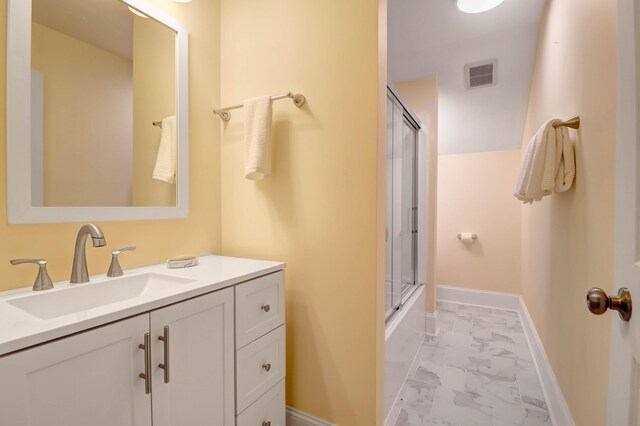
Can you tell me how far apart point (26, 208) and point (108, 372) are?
68 cm

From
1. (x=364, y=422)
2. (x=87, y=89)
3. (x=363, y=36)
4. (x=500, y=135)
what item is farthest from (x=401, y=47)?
(x=364, y=422)

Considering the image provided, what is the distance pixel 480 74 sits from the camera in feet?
8.95

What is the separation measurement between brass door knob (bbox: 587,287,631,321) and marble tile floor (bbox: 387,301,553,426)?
4.30ft

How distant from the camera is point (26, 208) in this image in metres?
1.03

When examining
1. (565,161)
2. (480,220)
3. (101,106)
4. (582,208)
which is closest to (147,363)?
(101,106)

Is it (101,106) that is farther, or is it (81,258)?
(101,106)

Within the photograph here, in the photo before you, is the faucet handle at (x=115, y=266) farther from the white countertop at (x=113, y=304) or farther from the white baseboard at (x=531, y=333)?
the white baseboard at (x=531, y=333)

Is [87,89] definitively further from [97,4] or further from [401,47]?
[401,47]

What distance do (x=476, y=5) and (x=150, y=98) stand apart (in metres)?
2.03

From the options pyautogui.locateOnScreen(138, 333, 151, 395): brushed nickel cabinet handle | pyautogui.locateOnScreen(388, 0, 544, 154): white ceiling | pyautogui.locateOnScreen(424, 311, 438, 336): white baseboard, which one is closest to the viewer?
pyautogui.locateOnScreen(138, 333, 151, 395): brushed nickel cabinet handle

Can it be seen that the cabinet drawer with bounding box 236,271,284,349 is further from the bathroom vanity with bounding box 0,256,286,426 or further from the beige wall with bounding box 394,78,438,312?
the beige wall with bounding box 394,78,438,312

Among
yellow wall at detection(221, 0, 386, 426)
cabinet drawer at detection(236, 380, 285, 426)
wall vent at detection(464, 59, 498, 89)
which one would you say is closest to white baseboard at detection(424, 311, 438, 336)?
yellow wall at detection(221, 0, 386, 426)

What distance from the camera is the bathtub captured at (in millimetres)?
1640

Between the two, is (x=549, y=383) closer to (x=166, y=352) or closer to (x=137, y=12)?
(x=166, y=352)
